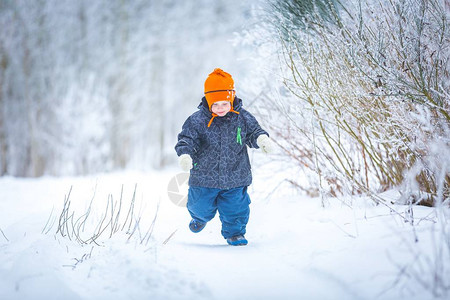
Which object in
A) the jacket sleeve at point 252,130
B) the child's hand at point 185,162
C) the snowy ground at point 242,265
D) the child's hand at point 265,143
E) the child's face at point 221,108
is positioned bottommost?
the snowy ground at point 242,265

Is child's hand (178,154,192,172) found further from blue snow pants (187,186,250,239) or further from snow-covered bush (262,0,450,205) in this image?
snow-covered bush (262,0,450,205)

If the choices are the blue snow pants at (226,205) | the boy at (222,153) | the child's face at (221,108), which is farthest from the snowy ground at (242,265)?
the child's face at (221,108)

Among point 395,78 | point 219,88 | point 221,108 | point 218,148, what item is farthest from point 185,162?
point 395,78

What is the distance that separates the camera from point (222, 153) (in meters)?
2.33

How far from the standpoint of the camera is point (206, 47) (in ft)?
46.8

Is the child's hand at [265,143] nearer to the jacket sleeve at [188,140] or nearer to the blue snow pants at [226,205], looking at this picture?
the blue snow pants at [226,205]

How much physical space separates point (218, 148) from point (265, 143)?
336 mm

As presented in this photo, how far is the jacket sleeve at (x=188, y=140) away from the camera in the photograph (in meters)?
2.24

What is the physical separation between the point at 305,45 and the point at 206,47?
12373mm

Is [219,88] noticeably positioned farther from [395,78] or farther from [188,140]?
[395,78]

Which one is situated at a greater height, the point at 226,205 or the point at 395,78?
the point at 395,78

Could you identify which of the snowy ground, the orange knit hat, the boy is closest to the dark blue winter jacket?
the boy

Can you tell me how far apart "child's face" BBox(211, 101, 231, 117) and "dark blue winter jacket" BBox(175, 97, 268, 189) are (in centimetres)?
5

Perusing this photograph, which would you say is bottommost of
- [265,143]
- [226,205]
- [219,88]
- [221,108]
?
[226,205]
